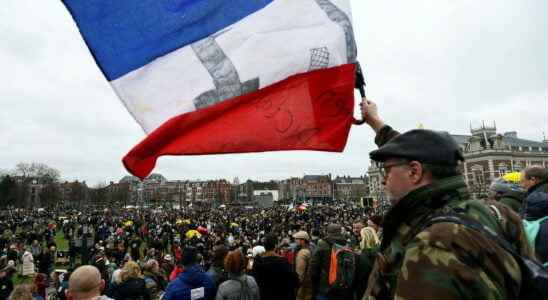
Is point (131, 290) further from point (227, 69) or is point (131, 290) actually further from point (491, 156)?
point (491, 156)

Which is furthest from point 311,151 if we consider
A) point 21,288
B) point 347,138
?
point 21,288

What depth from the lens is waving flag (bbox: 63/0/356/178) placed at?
11.5 feet

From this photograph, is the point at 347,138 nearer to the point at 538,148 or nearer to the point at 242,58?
the point at 242,58

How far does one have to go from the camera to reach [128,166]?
3.17m

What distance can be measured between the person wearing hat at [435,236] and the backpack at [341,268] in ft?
10.1

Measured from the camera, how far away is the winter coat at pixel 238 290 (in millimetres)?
4891

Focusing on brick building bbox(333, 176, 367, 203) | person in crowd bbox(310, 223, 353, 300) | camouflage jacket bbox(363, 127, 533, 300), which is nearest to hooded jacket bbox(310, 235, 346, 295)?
person in crowd bbox(310, 223, 353, 300)

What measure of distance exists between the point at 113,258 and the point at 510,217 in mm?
18804

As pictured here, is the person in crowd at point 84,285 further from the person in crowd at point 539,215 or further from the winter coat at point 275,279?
the person in crowd at point 539,215

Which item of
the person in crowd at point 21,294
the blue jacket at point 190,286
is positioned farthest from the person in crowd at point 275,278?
the person in crowd at point 21,294

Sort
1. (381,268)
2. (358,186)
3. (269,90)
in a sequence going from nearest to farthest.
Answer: (381,268) → (269,90) → (358,186)

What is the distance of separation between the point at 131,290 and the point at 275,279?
7.42ft

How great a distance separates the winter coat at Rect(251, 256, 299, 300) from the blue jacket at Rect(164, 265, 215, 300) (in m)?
0.72

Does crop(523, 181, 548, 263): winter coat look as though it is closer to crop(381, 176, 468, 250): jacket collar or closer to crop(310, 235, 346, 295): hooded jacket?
crop(310, 235, 346, 295): hooded jacket
